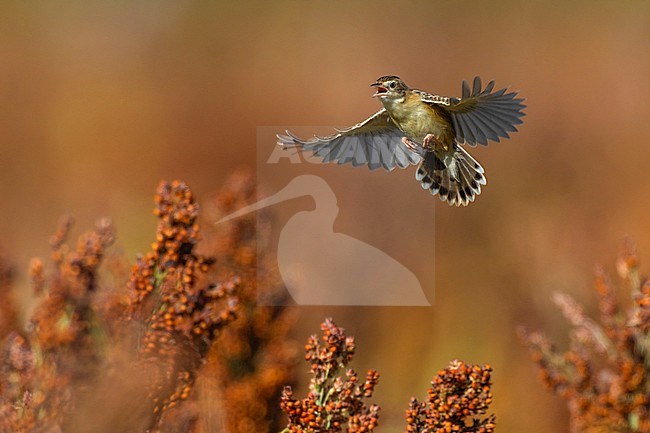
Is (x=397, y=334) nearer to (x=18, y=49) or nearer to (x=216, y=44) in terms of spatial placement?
(x=216, y=44)

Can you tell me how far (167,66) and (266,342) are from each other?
454 centimetres

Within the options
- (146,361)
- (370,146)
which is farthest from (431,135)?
(146,361)

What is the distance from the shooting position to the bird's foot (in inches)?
75.9

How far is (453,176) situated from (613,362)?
676 millimetres

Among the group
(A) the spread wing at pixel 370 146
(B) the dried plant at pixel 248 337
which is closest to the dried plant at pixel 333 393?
(A) the spread wing at pixel 370 146

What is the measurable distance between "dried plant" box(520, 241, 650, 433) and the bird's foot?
556mm

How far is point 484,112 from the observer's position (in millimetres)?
1849

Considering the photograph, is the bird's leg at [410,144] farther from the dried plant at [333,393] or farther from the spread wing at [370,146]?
the dried plant at [333,393]

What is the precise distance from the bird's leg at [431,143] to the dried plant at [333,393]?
49 centimetres

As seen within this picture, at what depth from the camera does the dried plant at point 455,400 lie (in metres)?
1.58

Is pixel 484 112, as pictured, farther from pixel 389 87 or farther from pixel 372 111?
pixel 372 111

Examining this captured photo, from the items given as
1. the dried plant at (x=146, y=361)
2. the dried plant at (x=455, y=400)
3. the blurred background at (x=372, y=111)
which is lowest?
the dried plant at (x=455, y=400)

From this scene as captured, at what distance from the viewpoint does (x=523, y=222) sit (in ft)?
15.2

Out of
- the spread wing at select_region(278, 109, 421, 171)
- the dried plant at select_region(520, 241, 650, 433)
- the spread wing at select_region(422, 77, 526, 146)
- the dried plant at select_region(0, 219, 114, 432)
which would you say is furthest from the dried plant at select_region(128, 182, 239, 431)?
the dried plant at select_region(520, 241, 650, 433)
